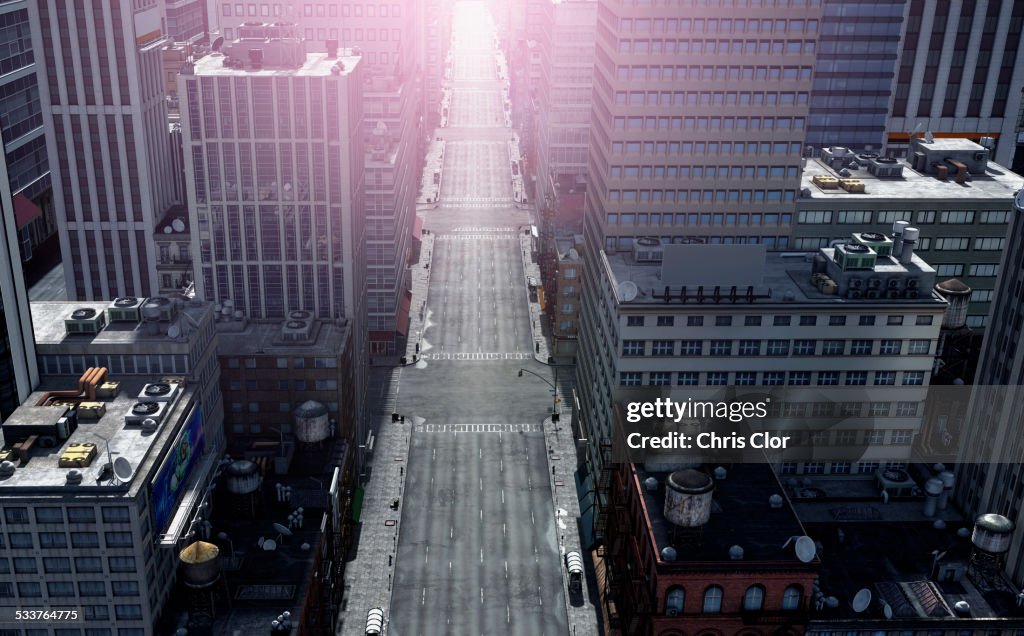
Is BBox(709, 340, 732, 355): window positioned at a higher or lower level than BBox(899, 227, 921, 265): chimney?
lower

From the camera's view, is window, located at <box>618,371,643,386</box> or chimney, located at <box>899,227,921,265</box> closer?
window, located at <box>618,371,643,386</box>

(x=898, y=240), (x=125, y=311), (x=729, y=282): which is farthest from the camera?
(x=898, y=240)

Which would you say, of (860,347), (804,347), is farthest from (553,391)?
(860,347)

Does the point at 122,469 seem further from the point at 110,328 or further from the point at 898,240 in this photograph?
the point at 898,240

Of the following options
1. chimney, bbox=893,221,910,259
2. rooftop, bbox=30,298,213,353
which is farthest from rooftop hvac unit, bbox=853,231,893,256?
rooftop, bbox=30,298,213,353

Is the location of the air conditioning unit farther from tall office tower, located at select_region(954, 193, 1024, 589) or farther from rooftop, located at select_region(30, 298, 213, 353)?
tall office tower, located at select_region(954, 193, 1024, 589)

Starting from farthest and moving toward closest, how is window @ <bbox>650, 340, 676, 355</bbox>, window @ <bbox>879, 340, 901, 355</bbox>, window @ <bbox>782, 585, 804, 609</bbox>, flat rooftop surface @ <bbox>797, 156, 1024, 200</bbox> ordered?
flat rooftop surface @ <bbox>797, 156, 1024, 200</bbox>
window @ <bbox>879, 340, 901, 355</bbox>
window @ <bbox>650, 340, 676, 355</bbox>
window @ <bbox>782, 585, 804, 609</bbox>

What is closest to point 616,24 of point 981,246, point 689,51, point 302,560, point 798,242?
point 689,51
